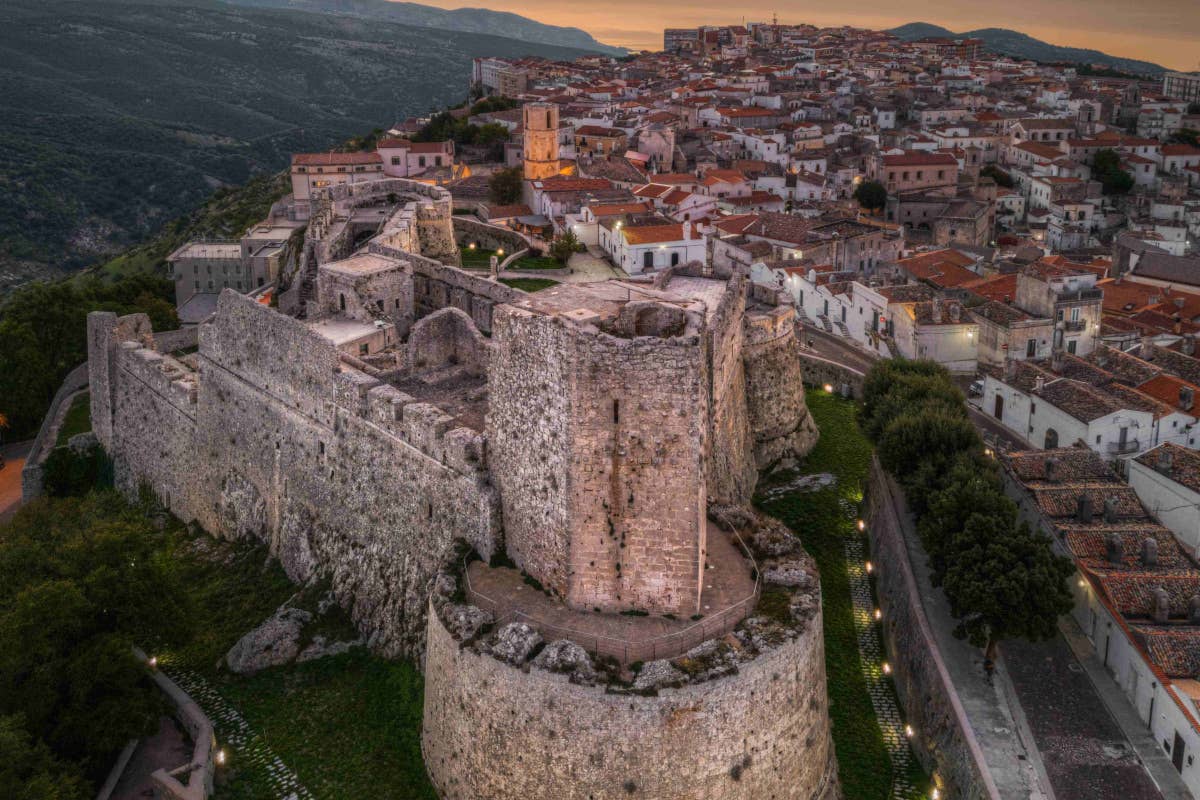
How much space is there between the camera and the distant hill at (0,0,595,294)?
3831 inches

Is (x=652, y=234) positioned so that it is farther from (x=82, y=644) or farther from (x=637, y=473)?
(x=637, y=473)

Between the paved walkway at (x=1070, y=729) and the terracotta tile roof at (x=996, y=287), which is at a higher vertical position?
the terracotta tile roof at (x=996, y=287)

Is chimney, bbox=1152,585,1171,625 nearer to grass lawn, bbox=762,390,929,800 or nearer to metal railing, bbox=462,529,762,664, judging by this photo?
grass lawn, bbox=762,390,929,800

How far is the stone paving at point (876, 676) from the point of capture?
1967cm

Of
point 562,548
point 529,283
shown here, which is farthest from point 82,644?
point 529,283

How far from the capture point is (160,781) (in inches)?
758

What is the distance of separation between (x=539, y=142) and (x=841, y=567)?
37.8m

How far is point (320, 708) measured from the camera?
2067 centimetres

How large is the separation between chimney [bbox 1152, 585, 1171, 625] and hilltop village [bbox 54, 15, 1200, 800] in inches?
2.7

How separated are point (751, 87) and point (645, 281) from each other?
248 ft

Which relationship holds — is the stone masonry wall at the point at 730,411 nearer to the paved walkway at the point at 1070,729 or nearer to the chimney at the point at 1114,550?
the paved walkway at the point at 1070,729

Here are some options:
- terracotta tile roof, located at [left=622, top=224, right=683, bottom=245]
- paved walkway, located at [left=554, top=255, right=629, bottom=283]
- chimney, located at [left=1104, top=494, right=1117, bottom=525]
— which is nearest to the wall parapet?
paved walkway, located at [left=554, top=255, right=629, bottom=283]

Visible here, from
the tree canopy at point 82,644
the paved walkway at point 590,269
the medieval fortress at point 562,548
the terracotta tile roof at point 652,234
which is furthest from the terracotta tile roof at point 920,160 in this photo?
the tree canopy at point 82,644

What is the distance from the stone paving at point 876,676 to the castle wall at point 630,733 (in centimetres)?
276
